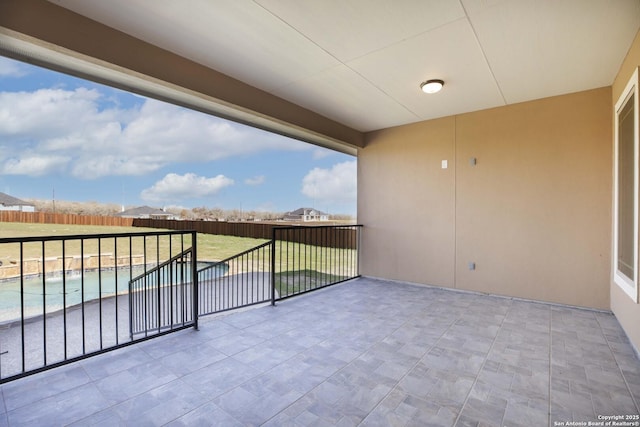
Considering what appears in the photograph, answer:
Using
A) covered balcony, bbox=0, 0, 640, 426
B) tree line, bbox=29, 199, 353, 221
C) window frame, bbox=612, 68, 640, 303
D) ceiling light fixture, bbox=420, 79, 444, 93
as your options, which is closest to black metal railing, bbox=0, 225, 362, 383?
tree line, bbox=29, 199, 353, 221

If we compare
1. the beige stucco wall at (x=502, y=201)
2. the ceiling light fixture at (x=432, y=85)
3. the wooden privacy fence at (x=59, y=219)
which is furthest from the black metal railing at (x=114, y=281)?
the ceiling light fixture at (x=432, y=85)

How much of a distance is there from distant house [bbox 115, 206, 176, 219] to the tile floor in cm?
156

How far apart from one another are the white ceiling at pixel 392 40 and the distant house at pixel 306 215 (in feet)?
7.30

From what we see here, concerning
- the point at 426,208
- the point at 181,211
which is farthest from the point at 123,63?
the point at 426,208

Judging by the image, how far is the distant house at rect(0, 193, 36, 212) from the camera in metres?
2.23

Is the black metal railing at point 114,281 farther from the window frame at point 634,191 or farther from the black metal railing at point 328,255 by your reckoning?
the window frame at point 634,191

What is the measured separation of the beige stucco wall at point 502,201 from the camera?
3252 mm

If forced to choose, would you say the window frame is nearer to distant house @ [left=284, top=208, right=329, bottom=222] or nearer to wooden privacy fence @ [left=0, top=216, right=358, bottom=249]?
wooden privacy fence @ [left=0, top=216, right=358, bottom=249]

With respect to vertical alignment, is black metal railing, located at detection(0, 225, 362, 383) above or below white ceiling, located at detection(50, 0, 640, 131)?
below

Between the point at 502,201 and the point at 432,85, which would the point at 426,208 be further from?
the point at 432,85

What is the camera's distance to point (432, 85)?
10.1 ft

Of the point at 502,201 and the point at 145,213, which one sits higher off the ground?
the point at 502,201

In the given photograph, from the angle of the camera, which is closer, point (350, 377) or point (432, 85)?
point (350, 377)

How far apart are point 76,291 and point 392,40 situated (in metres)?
5.15
